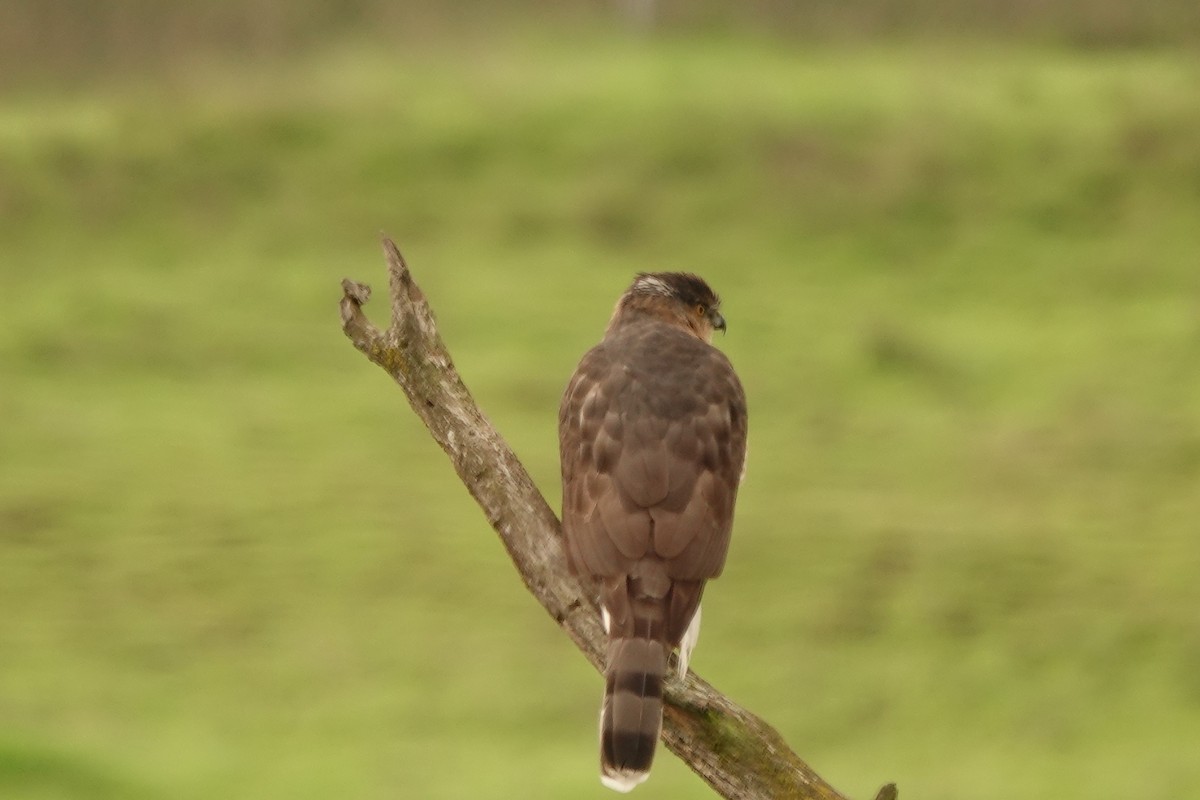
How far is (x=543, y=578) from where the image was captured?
513 centimetres

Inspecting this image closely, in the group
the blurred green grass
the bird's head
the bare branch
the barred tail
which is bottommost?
the barred tail

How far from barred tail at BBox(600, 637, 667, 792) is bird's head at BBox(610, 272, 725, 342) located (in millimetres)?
1829

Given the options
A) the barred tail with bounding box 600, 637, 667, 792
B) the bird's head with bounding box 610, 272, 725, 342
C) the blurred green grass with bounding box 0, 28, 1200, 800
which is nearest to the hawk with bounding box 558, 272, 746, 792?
the barred tail with bounding box 600, 637, 667, 792

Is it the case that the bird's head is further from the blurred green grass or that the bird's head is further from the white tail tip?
the blurred green grass

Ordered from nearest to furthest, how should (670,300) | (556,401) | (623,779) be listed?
(623,779) → (670,300) → (556,401)

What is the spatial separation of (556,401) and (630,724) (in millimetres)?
9570

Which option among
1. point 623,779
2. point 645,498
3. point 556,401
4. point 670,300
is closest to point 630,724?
point 623,779

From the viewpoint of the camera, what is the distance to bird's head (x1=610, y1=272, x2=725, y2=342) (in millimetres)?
6445

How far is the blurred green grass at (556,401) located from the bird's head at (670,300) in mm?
3997

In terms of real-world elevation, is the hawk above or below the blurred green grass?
below

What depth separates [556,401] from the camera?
1422cm

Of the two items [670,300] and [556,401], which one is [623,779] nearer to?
[670,300]

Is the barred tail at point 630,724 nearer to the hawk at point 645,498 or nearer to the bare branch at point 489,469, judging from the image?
the hawk at point 645,498

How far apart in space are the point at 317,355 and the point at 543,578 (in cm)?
1037
